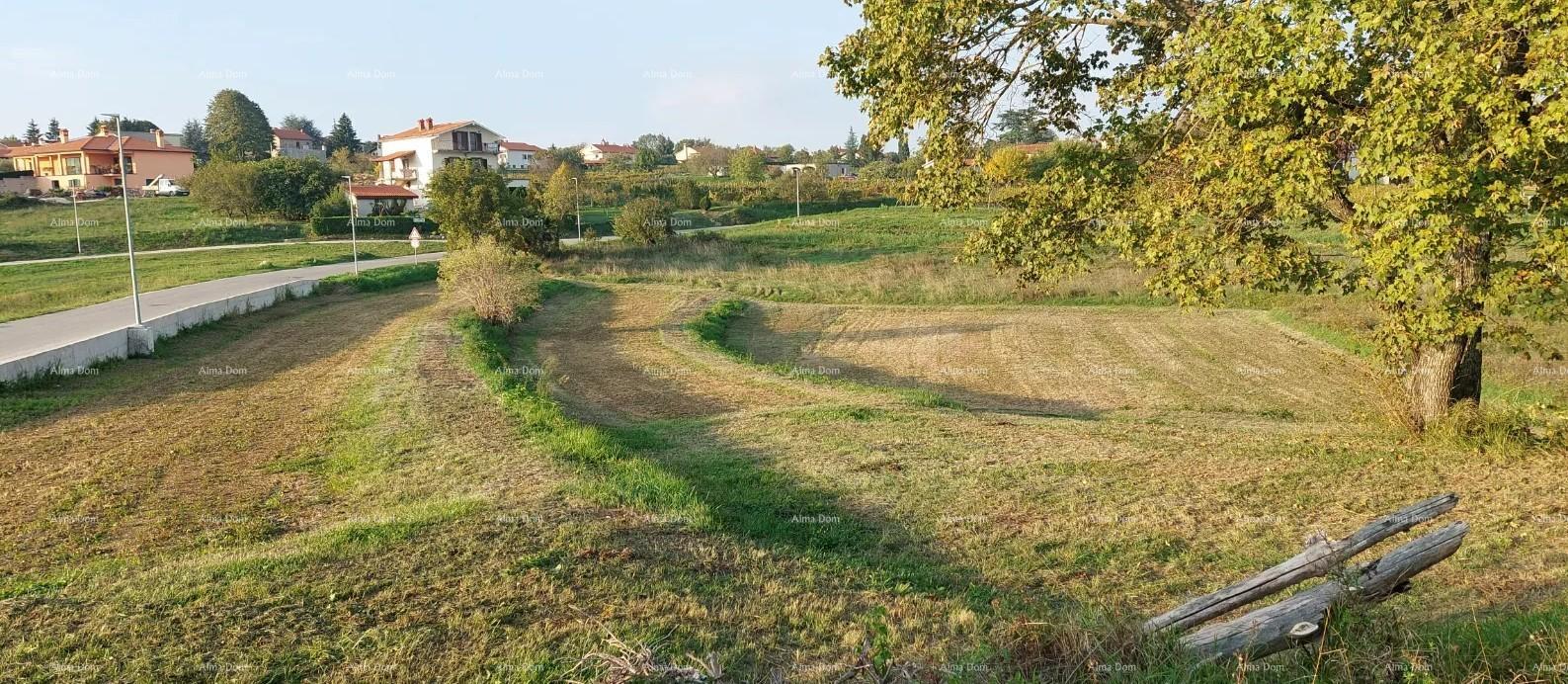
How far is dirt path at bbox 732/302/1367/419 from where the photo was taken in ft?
53.1

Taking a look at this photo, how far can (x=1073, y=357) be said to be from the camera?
69.0ft

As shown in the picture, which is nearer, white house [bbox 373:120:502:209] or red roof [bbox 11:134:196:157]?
red roof [bbox 11:134:196:157]

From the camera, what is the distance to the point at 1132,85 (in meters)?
11.1

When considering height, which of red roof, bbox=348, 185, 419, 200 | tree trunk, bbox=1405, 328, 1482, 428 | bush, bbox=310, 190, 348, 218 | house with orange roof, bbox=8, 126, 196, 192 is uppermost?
house with orange roof, bbox=8, 126, 196, 192

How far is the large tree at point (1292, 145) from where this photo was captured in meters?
7.91

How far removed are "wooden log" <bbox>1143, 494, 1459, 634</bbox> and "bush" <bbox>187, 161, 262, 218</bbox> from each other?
6249 cm

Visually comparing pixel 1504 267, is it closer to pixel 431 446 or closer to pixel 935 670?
pixel 935 670

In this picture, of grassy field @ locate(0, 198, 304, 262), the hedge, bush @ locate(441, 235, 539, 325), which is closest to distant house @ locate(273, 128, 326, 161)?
grassy field @ locate(0, 198, 304, 262)

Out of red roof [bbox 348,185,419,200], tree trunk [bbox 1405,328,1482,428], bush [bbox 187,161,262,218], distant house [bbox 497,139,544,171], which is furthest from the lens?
distant house [bbox 497,139,544,171]

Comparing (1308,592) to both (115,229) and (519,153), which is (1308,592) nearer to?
(115,229)

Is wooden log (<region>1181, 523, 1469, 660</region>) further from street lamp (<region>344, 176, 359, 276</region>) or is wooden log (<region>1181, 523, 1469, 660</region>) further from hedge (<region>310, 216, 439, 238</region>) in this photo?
hedge (<region>310, 216, 439, 238</region>)

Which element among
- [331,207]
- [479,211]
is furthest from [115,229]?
[479,211]

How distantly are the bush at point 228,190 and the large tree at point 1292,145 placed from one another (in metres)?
55.1

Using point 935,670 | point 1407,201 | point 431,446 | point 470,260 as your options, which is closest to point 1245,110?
point 1407,201
